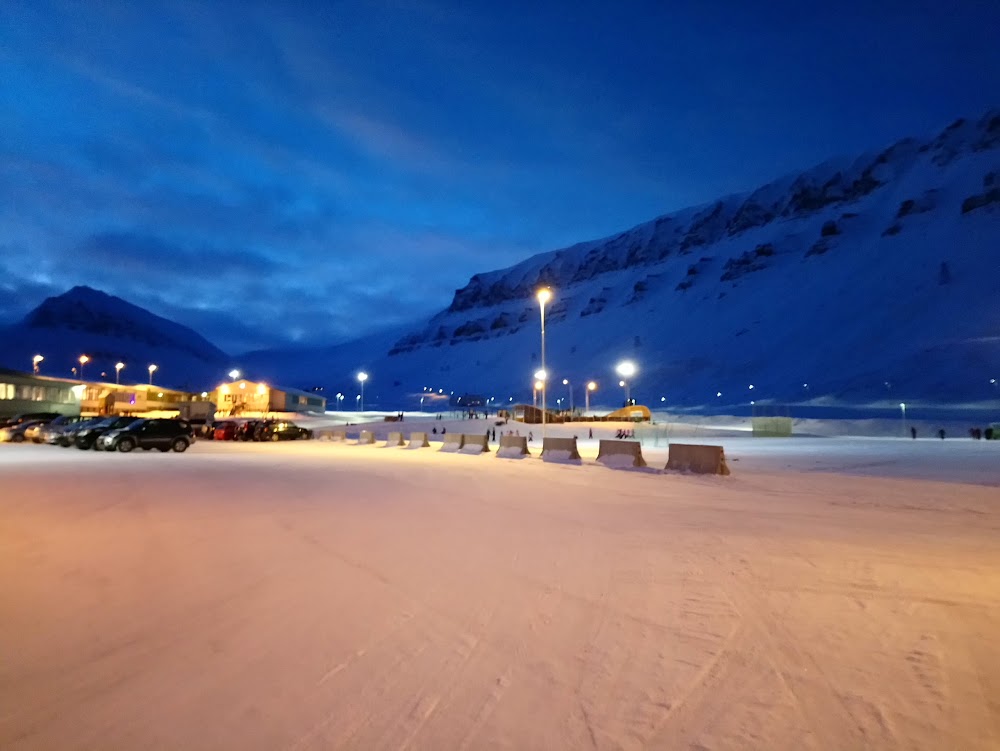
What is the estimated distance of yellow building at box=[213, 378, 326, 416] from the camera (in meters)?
87.5

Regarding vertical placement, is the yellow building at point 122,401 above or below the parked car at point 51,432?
above

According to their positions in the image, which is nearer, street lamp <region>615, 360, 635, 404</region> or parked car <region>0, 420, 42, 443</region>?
parked car <region>0, 420, 42, 443</region>

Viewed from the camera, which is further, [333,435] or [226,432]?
[333,435]

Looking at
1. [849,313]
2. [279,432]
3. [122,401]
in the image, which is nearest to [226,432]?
[279,432]

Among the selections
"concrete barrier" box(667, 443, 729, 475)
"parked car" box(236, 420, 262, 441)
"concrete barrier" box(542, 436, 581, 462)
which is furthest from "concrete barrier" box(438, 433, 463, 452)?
"parked car" box(236, 420, 262, 441)

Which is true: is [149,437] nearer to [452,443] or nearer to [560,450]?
[452,443]

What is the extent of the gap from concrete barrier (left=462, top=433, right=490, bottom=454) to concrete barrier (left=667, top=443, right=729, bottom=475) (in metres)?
11.3

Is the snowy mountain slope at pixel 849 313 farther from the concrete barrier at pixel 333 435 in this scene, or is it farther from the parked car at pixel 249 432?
the parked car at pixel 249 432

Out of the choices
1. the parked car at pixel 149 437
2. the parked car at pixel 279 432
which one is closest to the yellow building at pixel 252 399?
the parked car at pixel 279 432

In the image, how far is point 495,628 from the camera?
555 cm

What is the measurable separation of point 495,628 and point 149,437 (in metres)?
29.7

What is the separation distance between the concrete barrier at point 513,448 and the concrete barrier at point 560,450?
153cm

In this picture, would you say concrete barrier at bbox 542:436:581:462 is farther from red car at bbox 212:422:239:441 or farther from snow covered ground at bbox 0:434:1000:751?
red car at bbox 212:422:239:441

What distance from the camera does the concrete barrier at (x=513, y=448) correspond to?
87.0ft
